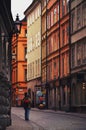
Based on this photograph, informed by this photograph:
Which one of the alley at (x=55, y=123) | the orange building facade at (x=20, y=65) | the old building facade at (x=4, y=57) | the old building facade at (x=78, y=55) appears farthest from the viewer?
the orange building facade at (x=20, y=65)

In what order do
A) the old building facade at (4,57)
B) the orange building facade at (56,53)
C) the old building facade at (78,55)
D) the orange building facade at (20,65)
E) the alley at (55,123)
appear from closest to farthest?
1. the old building facade at (4,57)
2. the alley at (55,123)
3. the old building facade at (78,55)
4. the orange building facade at (56,53)
5. the orange building facade at (20,65)

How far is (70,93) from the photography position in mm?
64875

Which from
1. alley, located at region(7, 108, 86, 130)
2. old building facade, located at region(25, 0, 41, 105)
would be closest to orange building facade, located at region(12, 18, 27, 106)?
old building facade, located at region(25, 0, 41, 105)

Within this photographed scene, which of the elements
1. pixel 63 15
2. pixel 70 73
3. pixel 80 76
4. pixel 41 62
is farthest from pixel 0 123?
pixel 41 62

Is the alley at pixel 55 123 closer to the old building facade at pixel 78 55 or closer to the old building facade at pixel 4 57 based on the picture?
the old building facade at pixel 4 57

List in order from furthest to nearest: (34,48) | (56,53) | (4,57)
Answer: (34,48) < (56,53) < (4,57)

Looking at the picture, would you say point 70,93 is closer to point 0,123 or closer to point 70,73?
point 70,73

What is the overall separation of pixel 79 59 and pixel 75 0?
6748 millimetres

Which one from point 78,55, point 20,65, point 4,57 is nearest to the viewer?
point 4,57

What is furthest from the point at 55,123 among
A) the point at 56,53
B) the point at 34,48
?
the point at 34,48

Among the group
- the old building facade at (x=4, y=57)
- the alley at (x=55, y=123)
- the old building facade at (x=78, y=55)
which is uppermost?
the old building facade at (x=78, y=55)

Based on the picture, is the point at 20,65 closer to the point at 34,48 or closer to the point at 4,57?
the point at 34,48

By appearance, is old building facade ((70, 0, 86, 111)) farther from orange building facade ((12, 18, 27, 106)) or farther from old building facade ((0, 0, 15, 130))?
orange building facade ((12, 18, 27, 106))

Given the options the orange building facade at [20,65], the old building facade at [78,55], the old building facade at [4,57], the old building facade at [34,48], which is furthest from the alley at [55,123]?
the orange building facade at [20,65]
